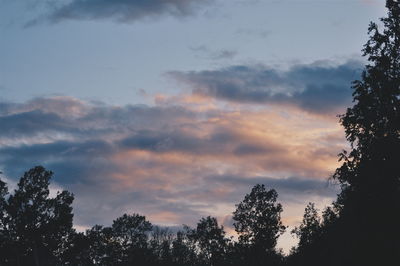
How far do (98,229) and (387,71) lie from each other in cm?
10197

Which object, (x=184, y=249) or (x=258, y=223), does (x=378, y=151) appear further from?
(x=184, y=249)

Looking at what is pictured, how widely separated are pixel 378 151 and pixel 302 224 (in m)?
89.0

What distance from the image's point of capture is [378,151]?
31.1m

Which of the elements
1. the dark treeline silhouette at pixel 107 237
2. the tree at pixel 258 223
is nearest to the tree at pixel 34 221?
the dark treeline silhouette at pixel 107 237

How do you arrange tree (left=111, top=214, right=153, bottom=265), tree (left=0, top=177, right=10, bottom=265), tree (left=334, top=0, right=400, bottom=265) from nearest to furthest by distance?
tree (left=334, top=0, right=400, bottom=265), tree (left=0, top=177, right=10, bottom=265), tree (left=111, top=214, right=153, bottom=265)

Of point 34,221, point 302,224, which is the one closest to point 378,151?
point 34,221

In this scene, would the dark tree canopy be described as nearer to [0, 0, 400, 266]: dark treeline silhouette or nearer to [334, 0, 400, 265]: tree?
[0, 0, 400, 266]: dark treeline silhouette

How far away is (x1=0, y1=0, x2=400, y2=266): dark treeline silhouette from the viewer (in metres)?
31.5

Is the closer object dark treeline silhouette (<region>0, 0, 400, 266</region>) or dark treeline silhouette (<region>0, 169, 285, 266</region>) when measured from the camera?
dark treeline silhouette (<region>0, 0, 400, 266</region>)

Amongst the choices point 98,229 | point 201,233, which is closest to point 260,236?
point 201,233

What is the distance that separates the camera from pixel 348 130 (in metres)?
32.9

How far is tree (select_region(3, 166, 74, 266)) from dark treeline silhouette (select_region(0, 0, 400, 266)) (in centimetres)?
15

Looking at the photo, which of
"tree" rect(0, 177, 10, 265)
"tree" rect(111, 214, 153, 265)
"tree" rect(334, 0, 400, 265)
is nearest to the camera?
A: "tree" rect(334, 0, 400, 265)

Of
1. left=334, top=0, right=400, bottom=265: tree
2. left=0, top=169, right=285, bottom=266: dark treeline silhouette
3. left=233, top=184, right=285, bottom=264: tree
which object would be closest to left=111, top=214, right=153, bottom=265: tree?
left=0, top=169, right=285, bottom=266: dark treeline silhouette
